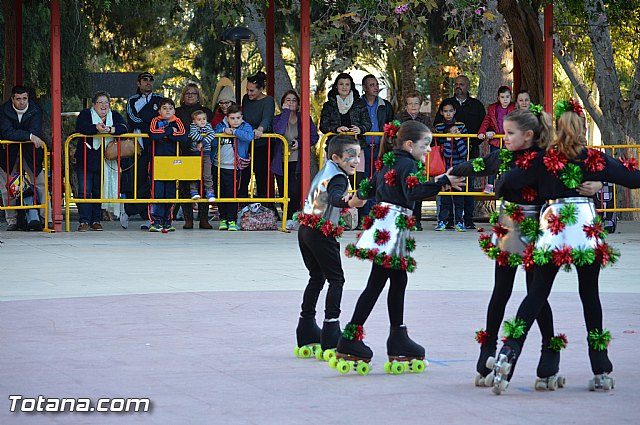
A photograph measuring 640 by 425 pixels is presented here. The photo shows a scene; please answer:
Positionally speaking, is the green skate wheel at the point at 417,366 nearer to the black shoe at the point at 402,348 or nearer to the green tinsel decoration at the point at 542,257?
the black shoe at the point at 402,348

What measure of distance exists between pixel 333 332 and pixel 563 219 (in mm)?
1699

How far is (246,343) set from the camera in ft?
26.2

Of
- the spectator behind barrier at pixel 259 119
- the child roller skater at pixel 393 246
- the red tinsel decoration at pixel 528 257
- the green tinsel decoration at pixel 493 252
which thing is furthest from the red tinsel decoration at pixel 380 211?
the spectator behind barrier at pixel 259 119

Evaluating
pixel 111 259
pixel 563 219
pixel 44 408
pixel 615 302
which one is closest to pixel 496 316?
pixel 563 219

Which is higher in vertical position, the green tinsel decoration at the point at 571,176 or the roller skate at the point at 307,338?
the green tinsel decoration at the point at 571,176

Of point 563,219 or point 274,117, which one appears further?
point 274,117

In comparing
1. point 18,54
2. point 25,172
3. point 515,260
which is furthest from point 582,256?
point 18,54

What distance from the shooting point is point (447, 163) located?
17.2 metres

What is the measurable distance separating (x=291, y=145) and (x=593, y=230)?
1079 cm

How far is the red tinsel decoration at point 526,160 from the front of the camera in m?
6.64

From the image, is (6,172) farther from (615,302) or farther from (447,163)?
(615,302)

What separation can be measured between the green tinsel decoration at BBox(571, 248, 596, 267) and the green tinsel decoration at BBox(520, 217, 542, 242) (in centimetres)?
23

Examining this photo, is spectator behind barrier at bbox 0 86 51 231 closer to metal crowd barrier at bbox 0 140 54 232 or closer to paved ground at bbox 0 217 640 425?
metal crowd barrier at bbox 0 140 54 232

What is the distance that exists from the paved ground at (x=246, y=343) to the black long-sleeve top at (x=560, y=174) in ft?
3.44
